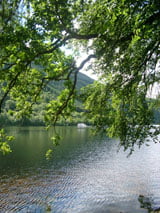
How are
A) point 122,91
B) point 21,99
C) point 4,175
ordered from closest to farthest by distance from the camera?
1. point 122,91
2. point 21,99
3. point 4,175

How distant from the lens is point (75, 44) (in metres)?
9.82

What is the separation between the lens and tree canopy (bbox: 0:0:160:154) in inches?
217

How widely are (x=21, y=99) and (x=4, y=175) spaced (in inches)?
659

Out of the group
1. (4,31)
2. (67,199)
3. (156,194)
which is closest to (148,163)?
(156,194)

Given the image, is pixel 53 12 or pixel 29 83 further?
pixel 29 83

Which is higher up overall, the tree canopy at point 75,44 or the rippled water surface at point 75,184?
the tree canopy at point 75,44

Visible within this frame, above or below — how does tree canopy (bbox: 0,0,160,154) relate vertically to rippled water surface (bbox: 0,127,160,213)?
above

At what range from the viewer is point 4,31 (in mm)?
6727

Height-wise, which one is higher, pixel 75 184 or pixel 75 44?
pixel 75 44

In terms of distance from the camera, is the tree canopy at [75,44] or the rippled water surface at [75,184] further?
the rippled water surface at [75,184]

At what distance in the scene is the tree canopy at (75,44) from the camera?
5.50 m

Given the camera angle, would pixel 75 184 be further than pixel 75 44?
Yes

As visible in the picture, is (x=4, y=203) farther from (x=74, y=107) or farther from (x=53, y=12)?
(x=53, y=12)

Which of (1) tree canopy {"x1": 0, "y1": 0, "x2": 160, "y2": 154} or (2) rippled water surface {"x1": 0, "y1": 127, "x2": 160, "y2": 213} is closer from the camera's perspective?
(1) tree canopy {"x1": 0, "y1": 0, "x2": 160, "y2": 154}
